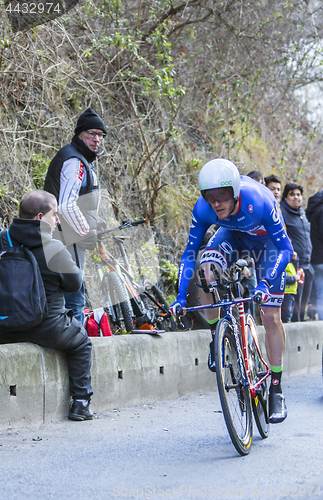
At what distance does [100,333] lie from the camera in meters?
6.42

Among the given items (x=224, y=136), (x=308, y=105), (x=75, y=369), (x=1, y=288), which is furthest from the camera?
(x=308, y=105)

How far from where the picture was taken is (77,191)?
5746 millimetres

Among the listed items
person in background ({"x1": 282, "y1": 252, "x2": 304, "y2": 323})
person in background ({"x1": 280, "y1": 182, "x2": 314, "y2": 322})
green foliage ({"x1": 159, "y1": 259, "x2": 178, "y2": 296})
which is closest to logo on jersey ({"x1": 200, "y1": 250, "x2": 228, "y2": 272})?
person in background ({"x1": 282, "y1": 252, "x2": 304, "y2": 323})

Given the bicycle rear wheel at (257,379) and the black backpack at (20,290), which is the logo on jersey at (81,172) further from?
the bicycle rear wheel at (257,379)

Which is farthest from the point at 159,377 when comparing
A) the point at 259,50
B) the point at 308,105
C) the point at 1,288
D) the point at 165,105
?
the point at 308,105

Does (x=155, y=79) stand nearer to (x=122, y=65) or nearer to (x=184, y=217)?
(x=122, y=65)

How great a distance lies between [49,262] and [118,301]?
2.87 m

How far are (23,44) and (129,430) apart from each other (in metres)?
6.56

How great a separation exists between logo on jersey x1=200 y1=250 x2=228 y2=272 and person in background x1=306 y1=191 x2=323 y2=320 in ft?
16.0

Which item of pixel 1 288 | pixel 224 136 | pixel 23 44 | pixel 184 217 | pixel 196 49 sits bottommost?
pixel 1 288

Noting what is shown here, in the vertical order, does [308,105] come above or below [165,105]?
above

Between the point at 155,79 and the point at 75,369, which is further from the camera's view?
the point at 155,79

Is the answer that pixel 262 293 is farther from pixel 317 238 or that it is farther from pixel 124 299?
pixel 317 238

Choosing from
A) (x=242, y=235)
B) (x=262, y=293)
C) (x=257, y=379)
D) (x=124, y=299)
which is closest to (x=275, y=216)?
(x=242, y=235)
